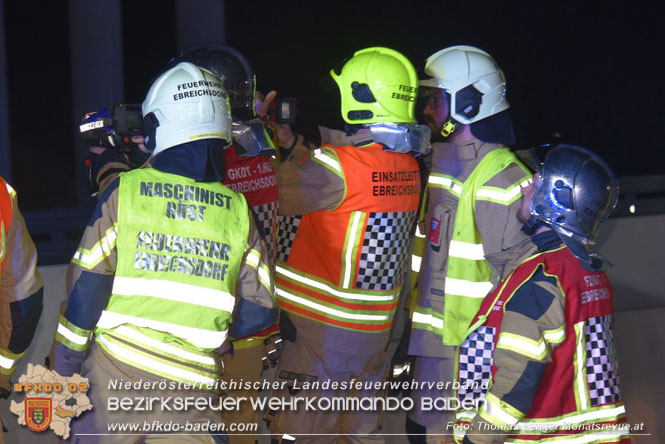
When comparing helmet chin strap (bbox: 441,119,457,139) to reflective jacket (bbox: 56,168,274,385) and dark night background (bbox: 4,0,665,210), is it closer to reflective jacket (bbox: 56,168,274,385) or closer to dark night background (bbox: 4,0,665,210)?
reflective jacket (bbox: 56,168,274,385)

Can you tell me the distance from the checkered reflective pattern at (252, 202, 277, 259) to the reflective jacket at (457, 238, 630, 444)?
1.56 metres

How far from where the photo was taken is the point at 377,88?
4.32 m

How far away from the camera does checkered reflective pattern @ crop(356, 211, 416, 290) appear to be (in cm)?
427

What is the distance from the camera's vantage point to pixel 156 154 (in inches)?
129

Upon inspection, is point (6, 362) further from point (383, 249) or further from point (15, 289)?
point (383, 249)

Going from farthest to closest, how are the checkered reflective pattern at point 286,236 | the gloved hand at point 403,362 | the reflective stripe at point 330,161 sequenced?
the gloved hand at point 403,362 → the checkered reflective pattern at point 286,236 → the reflective stripe at point 330,161

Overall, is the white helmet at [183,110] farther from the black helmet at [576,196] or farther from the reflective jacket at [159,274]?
the black helmet at [576,196]

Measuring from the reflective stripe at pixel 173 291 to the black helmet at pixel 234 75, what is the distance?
52.4 inches

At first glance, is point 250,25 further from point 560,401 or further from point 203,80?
point 560,401

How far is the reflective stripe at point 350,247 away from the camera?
423 centimetres

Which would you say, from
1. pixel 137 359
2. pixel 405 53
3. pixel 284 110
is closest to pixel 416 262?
pixel 284 110

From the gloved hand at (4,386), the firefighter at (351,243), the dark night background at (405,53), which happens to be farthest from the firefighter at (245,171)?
the dark night background at (405,53)

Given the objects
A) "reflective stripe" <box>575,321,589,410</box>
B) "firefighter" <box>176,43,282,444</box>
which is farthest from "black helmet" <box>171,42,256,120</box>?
"reflective stripe" <box>575,321,589,410</box>

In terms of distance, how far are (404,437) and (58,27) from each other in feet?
15.3
